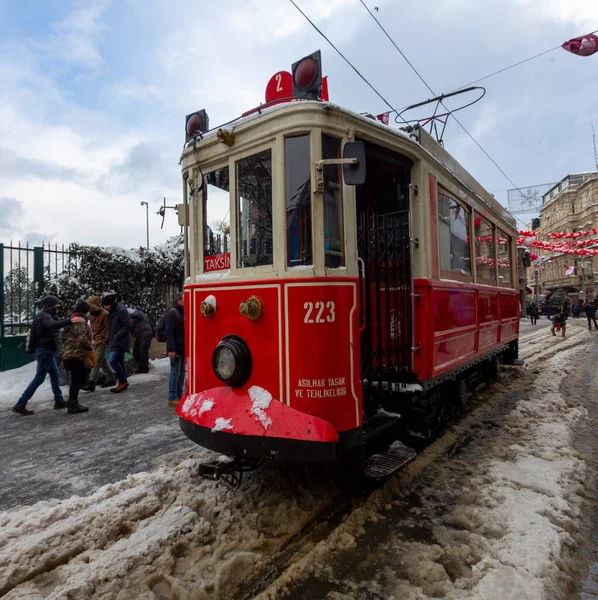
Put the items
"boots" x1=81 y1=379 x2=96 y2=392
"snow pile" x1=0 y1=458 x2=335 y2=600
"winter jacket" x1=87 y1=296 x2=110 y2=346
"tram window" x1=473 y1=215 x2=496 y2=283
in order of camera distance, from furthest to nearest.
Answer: "winter jacket" x1=87 y1=296 x2=110 y2=346 < "boots" x1=81 y1=379 x2=96 y2=392 < "tram window" x1=473 y1=215 x2=496 y2=283 < "snow pile" x1=0 y1=458 x2=335 y2=600

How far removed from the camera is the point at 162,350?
10812mm

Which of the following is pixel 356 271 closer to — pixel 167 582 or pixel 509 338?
pixel 167 582

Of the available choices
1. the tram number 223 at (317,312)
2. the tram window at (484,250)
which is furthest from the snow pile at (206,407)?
the tram window at (484,250)

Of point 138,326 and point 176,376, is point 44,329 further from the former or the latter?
point 138,326

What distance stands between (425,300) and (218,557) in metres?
2.69

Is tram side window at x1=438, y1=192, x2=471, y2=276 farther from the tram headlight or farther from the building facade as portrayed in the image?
the building facade

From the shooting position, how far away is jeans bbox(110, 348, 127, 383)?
755 cm

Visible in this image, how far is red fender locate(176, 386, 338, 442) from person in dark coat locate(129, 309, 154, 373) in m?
6.23

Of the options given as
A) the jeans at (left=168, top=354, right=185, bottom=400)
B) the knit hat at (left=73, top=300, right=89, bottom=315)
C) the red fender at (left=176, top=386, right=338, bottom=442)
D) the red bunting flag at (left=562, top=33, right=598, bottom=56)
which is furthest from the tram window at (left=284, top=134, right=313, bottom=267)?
the red bunting flag at (left=562, top=33, right=598, bottom=56)

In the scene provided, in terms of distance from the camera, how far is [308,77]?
3223mm

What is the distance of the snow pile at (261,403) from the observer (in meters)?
2.97

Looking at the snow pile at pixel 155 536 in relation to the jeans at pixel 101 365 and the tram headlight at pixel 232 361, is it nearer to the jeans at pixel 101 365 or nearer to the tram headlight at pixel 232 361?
the tram headlight at pixel 232 361

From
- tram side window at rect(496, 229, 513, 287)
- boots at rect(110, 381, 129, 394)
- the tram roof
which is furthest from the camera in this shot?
boots at rect(110, 381, 129, 394)

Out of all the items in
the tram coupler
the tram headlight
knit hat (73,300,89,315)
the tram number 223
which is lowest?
the tram coupler
